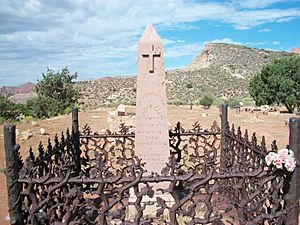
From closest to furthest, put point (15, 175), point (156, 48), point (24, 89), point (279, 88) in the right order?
point (15, 175) < point (156, 48) < point (279, 88) < point (24, 89)

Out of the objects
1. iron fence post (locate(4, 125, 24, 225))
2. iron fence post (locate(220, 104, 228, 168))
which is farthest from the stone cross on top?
iron fence post (locate(4, 125, 24, 225))

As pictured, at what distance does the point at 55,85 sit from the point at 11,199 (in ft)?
86.6

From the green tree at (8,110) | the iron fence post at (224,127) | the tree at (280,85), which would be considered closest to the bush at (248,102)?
the tree at (280,85)

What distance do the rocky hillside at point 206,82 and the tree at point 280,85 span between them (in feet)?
37.7

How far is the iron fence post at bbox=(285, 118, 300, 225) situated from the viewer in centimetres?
315

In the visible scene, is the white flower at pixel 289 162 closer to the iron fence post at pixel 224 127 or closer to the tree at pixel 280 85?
the iron fence post at pixel 224 127

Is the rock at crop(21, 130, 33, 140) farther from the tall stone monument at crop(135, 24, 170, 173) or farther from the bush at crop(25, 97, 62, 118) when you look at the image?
the bush at crop(25, 97, 62, 118)

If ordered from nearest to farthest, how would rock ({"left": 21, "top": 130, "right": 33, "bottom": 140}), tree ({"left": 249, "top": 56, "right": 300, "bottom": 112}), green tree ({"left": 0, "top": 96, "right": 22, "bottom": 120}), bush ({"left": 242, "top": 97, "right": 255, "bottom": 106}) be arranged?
rock ({"left": 21, "top": 130, "right": 33, "bottom": 140}), green tree ({"left": 0, "top": 96, "right": 22, "bottom": 120}), tree ({"left": 249, "top": 56, "right": 300, "bottom": 112}), bush ({"left": 242, "top": 97, "right": 255, "bottom": 106})

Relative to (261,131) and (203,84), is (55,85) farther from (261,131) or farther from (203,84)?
(203,84)

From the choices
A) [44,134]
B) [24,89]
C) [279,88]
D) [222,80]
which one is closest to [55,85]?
[44,134]

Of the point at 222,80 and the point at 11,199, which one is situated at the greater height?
the point at 222,80

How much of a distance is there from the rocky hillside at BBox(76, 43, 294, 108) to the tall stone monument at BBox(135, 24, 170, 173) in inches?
1245

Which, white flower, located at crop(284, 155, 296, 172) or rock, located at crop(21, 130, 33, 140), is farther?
rock, located at crop(21, 130, 33, 140)

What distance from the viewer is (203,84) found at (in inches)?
2090
